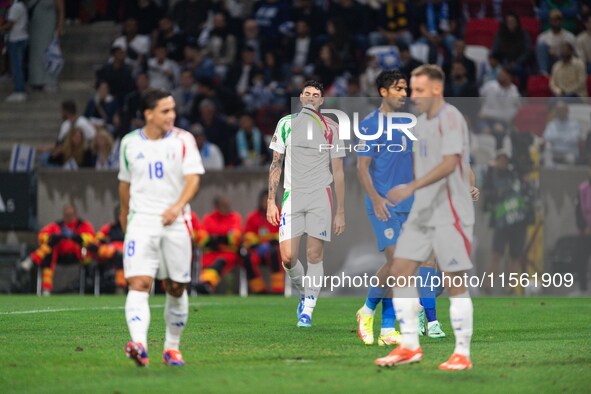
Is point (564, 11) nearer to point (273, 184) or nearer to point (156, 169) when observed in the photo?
point (273, 184)

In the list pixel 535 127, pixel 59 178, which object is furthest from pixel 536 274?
pixel 59 178

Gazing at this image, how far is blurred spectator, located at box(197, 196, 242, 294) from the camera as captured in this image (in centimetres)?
2220

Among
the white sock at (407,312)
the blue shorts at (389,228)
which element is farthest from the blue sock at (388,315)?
the white sock at (407,312)

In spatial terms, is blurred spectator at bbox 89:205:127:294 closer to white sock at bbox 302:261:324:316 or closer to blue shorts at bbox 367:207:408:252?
white sock at bbox 302:261:324:316

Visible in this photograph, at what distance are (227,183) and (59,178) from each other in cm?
307

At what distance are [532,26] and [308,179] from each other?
13.7 metres

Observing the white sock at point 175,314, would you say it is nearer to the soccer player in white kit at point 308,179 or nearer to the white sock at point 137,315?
the white sock at point 137,315

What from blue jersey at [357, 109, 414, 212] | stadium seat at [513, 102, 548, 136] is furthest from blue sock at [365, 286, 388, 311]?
stadium seat at [513, 102, 548, 136]

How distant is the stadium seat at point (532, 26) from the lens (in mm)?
26500

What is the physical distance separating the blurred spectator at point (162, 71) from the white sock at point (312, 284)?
42.0 feet

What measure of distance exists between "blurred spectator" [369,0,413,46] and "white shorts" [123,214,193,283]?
52.4 ft

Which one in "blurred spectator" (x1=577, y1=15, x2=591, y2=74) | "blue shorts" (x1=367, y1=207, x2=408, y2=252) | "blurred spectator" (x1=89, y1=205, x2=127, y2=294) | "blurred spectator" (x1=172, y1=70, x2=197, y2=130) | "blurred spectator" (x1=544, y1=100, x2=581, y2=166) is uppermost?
"blurred spectator" (x1=577, y1=15, x2=591, y2=74)

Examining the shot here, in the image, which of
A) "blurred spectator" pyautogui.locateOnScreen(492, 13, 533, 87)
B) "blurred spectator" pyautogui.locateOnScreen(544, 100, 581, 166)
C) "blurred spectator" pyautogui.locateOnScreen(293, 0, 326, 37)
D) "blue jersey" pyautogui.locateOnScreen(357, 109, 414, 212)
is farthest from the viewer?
"blurred spectator" pyautogui.locateOnScreen(293, 0, 326, 37)

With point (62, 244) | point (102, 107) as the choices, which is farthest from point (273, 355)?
point (102, 107)
